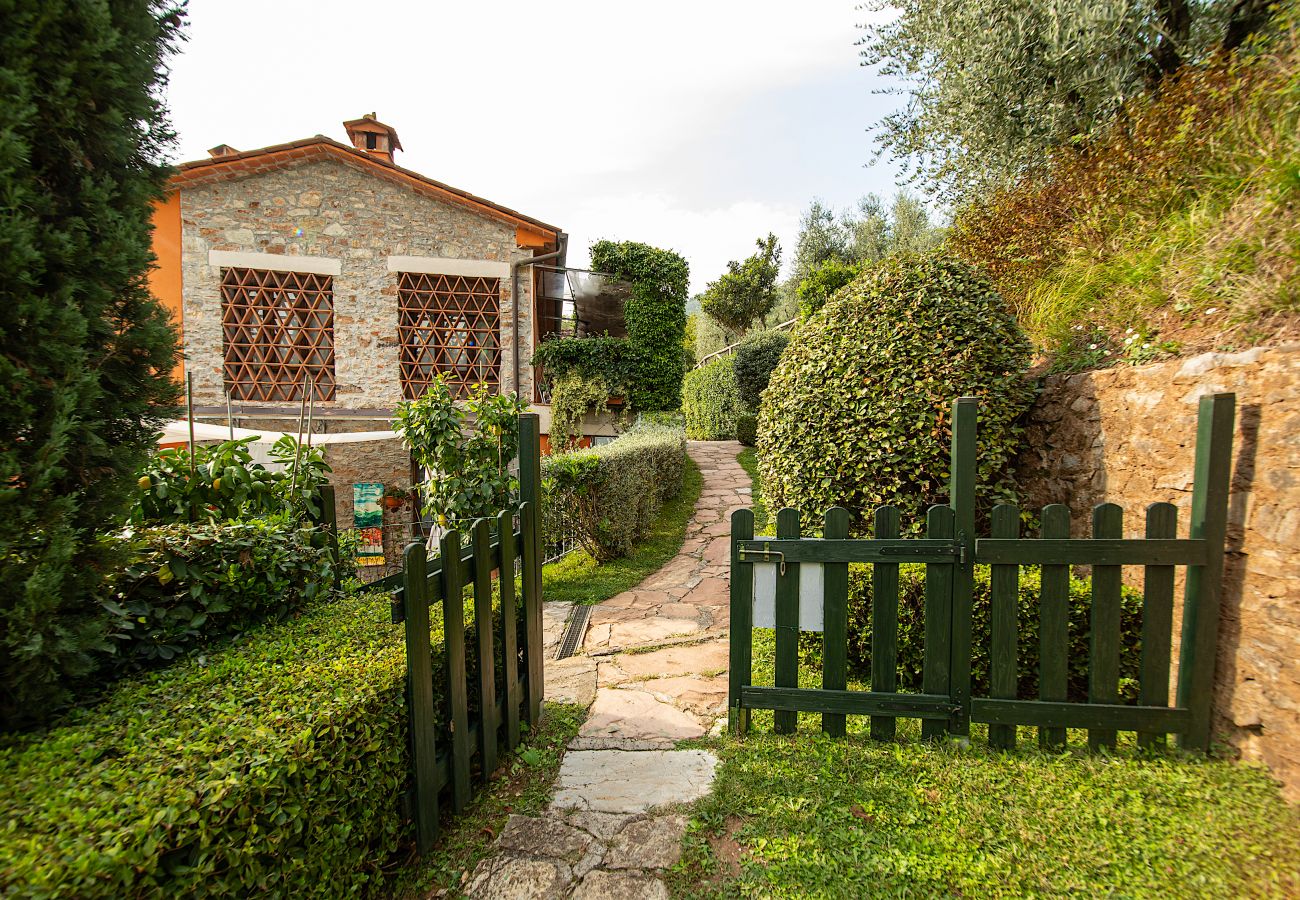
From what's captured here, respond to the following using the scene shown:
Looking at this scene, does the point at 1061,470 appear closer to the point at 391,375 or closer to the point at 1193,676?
the point at 1193,676

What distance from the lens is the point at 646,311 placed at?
48.2ft

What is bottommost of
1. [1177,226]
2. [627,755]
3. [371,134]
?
[627,755]

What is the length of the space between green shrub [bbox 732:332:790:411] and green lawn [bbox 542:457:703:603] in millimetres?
7223

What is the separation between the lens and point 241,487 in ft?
10.0

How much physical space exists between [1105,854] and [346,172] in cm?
1486

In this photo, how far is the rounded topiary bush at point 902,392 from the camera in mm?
4066

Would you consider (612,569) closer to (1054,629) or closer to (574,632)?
(574,632)

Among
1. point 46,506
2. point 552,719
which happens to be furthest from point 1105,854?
point 46,506

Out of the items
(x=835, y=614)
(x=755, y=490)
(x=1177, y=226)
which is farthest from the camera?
(x=755, y=490)

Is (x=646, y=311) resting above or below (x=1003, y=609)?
above

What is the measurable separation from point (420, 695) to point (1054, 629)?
2.78m

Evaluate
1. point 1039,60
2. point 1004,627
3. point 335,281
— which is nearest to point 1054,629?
point 1004,627

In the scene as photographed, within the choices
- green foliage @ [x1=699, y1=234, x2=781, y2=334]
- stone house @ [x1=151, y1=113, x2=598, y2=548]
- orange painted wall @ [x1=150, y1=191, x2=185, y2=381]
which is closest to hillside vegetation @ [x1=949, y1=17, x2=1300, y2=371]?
stone house @ [x1=151, y1=113, x2=598, y2=548]

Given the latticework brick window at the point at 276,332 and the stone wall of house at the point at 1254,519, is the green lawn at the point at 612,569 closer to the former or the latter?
the stone wall of house at the point at 1254,519
